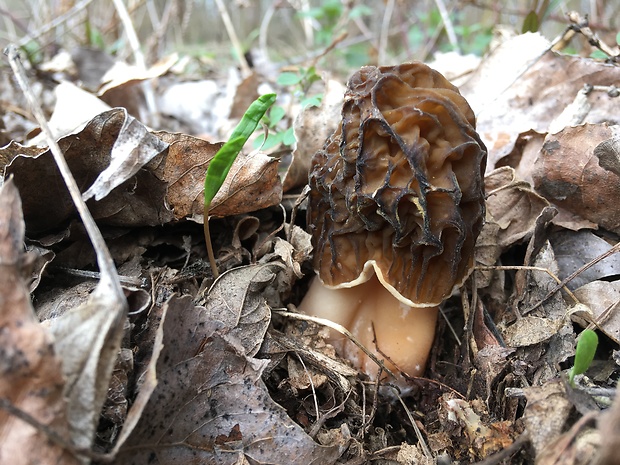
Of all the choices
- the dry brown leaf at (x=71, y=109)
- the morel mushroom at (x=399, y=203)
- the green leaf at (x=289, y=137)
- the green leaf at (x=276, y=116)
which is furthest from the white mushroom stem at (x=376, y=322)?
the dry brown leaf at (x=71, y=109)

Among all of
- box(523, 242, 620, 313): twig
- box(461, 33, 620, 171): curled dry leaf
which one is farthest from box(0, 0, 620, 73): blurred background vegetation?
box(523, 242, 620, 313): twig

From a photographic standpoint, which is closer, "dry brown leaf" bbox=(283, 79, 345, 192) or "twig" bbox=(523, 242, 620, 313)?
"twig" bbox=(523, 242, 620, 313)

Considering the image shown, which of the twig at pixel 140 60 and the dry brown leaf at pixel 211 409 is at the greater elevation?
the twig at pixel 140 60

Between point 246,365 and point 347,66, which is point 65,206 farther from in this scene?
point 347,66

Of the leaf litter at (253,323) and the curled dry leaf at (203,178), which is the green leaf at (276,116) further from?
the curled dry leaf at (203,178)

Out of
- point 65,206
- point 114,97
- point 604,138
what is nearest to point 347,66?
point 114,97

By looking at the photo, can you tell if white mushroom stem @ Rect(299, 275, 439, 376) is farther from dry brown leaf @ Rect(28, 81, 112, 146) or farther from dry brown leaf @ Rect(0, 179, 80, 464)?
dry brown leaf @ Rect(28, 81, 112, 146)

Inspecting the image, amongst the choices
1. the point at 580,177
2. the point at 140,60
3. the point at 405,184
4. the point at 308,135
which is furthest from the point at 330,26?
the point at 405,184
